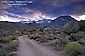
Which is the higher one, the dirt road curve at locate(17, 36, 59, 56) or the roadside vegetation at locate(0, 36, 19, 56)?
the roadside vegetation at locate(0, 36, 19, 56)

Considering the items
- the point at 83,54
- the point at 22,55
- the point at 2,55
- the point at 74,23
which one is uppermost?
the point at 74,23

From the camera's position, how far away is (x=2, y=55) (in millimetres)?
5680

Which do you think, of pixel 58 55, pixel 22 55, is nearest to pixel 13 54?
pixel 22 55

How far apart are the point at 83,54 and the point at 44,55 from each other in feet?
11.0

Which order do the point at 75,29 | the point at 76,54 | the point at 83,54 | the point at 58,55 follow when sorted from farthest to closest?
the point at 75,29
the point at 58,55
the point at 76,54
the point at 83,54

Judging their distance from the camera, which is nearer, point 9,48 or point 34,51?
point 34,51

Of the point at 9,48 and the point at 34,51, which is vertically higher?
the point at 9,48

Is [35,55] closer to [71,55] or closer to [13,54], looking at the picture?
[13,54]

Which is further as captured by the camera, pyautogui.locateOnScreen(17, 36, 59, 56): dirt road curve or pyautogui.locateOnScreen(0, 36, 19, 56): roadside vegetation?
pyautogui.locateOnScreen(17, 36, 59, 56): dirt road curve

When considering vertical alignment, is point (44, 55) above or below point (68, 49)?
below

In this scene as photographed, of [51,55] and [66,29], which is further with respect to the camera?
[66,29]

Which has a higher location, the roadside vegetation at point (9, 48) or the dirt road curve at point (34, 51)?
the roadside vegetation at point (9, 48)

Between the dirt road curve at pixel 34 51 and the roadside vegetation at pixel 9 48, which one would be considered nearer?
the roadside vegetation at pixel 9 48

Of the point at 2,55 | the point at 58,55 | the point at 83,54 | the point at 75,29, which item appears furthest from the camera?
the point at 75,29
